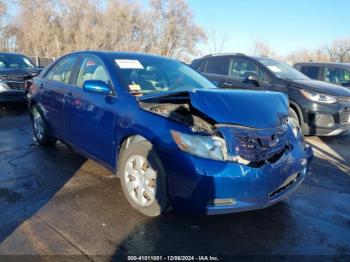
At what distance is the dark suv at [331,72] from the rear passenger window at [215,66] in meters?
3.14

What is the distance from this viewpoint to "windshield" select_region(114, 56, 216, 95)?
4.05 m

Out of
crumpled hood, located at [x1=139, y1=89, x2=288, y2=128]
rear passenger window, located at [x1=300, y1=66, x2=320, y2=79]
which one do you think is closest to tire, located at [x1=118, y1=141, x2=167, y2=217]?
crumpled hood, located at [x1=139, y1=89, x2=288, y2=128]

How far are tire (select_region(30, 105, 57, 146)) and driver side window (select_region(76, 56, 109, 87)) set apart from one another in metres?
1.30

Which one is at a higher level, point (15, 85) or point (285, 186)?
point (15, 85)

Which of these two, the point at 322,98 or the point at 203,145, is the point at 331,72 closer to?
the point at 322,98

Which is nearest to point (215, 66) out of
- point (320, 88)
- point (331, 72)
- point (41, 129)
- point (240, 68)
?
point (240, 68)

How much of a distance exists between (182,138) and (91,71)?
76.4 inches

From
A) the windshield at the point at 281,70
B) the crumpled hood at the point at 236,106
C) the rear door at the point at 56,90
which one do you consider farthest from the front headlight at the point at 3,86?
the crumpled hood at the point at 236,106

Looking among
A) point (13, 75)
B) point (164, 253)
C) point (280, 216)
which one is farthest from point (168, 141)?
point (13, 75)

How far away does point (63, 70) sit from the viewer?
5141 millimetres

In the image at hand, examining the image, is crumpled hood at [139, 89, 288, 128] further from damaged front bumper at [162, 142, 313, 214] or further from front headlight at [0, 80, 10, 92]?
front headlight at [0, 80, 10, 92]

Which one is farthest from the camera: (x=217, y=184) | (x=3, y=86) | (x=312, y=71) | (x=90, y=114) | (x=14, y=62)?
(x=14, y=62)

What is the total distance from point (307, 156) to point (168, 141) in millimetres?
1591

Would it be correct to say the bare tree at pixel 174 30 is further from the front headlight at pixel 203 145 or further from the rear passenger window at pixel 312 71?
the front headlight at pixel 203 145
